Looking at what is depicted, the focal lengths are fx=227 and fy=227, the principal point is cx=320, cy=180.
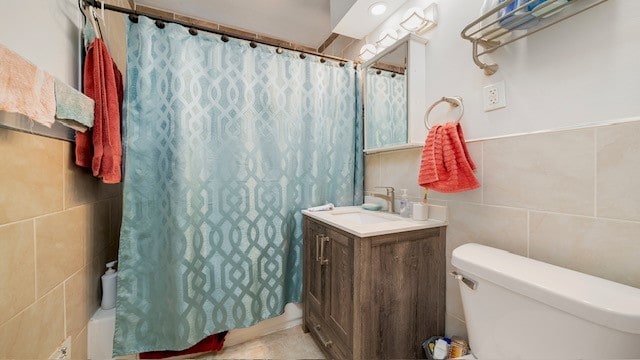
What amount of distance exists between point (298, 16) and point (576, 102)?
187cm

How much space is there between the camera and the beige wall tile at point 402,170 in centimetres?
131

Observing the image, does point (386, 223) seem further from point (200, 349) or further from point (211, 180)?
point (200, 349)

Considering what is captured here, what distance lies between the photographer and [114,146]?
105 cm

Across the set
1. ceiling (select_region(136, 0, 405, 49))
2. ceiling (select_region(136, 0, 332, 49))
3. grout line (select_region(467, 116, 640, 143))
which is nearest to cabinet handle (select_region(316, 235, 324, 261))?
grout line (select_region(467, 116, 640, 143))

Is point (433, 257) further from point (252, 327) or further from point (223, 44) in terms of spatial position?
point (223, 44)

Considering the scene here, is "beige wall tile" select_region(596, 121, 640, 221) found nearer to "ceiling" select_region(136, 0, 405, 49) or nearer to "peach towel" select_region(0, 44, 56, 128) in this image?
"ceiling" select_region(136, 0, 405, 49)

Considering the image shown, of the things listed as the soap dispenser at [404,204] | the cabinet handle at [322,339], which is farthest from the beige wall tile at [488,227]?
the cabinet handle at [322,339]

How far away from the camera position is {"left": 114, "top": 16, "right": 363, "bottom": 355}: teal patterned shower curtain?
114 cm

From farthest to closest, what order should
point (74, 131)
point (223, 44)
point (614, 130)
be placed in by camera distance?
1. point (223, 44)
2. point (74, 131)
3. point (614, 130)

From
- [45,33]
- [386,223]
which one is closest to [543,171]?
[386,223]

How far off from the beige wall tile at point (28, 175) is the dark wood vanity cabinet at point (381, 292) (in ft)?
3.64

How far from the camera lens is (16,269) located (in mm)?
707

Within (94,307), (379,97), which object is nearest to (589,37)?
(379,97)

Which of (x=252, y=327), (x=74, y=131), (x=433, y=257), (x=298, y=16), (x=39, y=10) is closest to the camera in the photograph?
(x=39, y=10)
